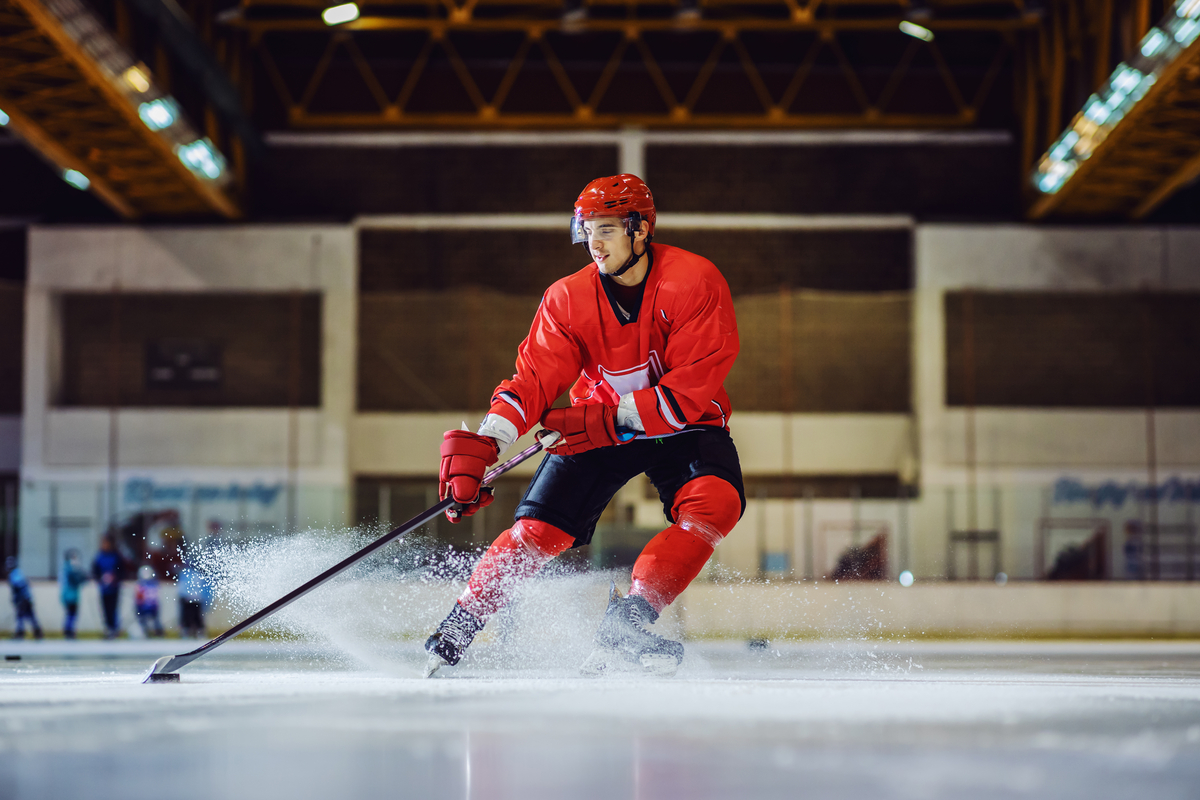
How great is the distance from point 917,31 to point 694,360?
12742mm

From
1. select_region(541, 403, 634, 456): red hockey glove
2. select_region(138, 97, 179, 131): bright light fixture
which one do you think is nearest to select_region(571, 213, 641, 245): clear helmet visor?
select_region(541, 403, 634, 456): red hockey glove

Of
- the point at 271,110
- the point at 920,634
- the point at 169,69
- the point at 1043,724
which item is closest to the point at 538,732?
the point at 1043,724

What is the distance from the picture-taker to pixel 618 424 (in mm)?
3354

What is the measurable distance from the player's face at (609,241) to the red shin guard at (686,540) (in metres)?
0.70

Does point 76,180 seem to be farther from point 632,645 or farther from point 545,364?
point 632,645

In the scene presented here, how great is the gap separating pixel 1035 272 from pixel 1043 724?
1327 centimetres

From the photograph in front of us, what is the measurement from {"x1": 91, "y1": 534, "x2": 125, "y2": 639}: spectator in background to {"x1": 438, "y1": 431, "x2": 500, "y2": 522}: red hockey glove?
8681 mm

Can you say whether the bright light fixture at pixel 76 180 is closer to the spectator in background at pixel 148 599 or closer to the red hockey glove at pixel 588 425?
the spectator in background at pixel 148 599

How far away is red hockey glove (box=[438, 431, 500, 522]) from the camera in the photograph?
10.9 ft

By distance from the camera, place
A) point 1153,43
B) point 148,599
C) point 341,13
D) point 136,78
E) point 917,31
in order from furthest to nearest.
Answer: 1. point 917,31
2. point 341,13
3. point 136,78
4. point 148,599
5. point 1153,43

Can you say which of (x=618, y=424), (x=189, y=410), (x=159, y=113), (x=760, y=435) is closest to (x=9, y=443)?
(x=189, y=410)

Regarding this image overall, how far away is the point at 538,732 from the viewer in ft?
6.57

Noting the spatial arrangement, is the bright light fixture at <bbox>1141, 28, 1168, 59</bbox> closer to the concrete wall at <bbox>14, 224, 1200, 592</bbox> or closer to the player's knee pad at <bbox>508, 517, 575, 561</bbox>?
the concrete wall at <bbox>14, 224, 1200, 592</bbox>

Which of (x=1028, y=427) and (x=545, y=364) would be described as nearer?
(x=545, y=364)
